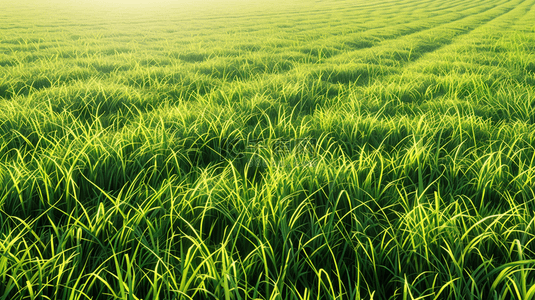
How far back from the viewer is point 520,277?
971 mm

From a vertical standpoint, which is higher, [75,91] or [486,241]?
[75,91]

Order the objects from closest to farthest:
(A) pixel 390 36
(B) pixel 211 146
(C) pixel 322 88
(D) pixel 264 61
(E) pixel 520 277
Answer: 1. (E) pixel 520 277
2. (B) pixel 211 146
3. (C) pixel 322 88
4. (D) pixel 264 61
5. (A) pixel 390 36

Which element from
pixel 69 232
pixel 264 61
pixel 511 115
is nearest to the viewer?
A: pixel 69 232

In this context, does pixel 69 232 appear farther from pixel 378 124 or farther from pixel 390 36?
pixel 390 36

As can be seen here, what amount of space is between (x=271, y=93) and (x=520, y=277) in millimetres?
2586

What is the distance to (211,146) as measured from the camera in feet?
6.76

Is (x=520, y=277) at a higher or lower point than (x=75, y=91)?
lower

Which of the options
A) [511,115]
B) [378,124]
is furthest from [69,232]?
[511,115]

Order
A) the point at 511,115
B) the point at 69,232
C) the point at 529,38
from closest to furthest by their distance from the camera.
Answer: the point at 69,232 → the point at 511,115 → the point at 529,38

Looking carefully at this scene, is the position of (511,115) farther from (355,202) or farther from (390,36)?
(390,36)

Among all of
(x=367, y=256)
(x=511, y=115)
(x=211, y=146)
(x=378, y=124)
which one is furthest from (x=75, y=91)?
(x=511, y=115)

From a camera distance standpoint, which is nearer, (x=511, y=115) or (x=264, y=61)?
(x=511, y=115)

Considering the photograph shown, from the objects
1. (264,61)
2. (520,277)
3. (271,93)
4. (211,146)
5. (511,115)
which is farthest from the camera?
(264,61)

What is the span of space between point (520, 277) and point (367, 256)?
0.46 meters
